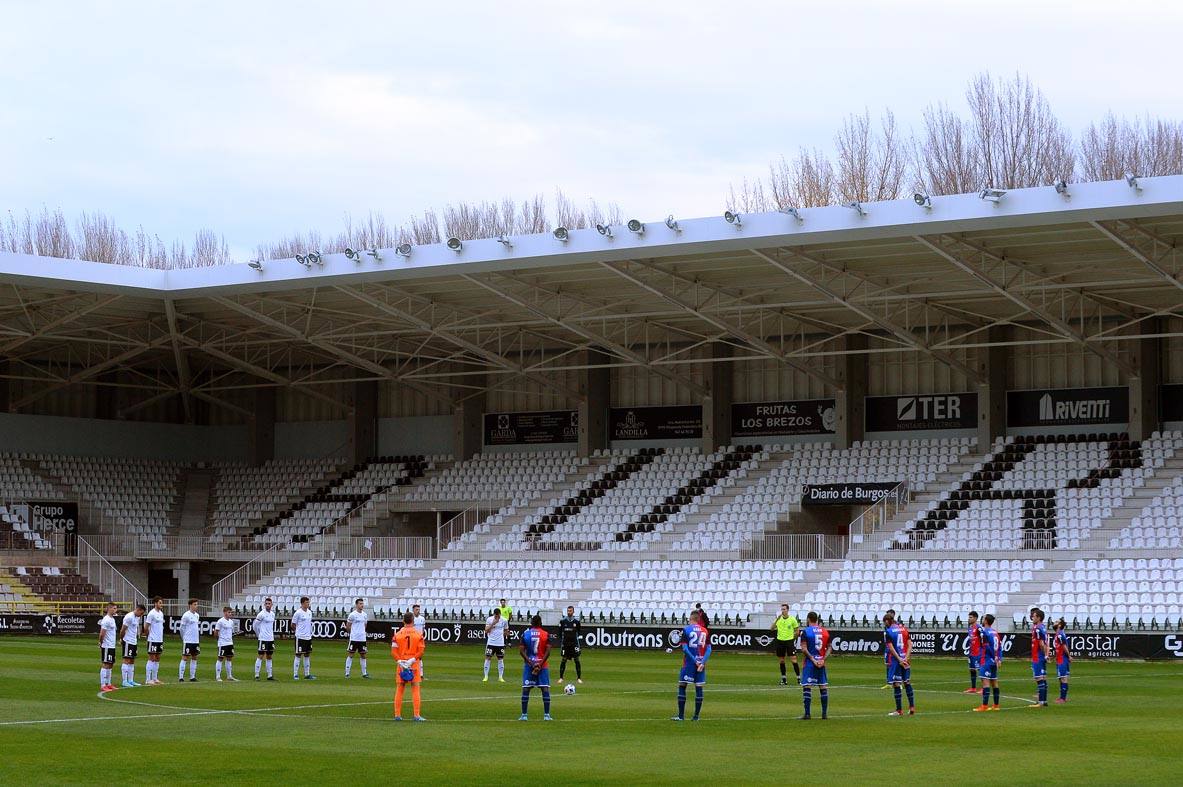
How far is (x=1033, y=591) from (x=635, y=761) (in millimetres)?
27713

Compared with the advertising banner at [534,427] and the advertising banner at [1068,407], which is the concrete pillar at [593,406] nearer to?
the advertising banner at [534,427]

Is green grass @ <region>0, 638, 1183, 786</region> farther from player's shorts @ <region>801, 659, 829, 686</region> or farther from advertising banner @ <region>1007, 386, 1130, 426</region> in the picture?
advertising banner @ <region>1007, 386, 1130, 426</region>

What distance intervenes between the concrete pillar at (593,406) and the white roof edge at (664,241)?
16966 millimetres

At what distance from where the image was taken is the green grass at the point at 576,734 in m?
15.9

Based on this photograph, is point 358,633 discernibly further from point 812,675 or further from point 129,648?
point 812,675

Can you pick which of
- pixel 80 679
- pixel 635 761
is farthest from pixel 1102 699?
pixel 80 679

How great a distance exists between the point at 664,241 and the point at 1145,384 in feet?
61.8

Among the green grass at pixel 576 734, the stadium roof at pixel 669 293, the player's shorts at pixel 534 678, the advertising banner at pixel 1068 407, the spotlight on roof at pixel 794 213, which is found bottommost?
the green grass at pixel 576 734

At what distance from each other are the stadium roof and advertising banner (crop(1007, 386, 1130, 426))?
1.86 meters

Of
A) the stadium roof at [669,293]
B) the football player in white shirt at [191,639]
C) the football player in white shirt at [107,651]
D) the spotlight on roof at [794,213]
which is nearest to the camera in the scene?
the football player in white shirt at [107,651]

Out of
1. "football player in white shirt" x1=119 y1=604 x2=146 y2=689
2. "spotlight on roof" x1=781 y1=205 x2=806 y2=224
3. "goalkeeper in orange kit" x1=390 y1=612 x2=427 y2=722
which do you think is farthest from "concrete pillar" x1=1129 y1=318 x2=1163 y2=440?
"goalkeeper in orange kit" x1=390 y1=612 x2=427 y2=722

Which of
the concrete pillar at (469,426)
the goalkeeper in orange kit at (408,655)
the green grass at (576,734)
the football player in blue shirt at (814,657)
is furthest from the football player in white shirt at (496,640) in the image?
the concrete pillar at (469,426)

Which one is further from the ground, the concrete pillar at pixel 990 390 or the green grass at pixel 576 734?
the concrete pillar at pixel 990 390

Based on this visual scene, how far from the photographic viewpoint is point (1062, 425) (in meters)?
51.8
